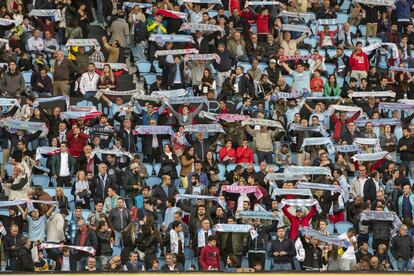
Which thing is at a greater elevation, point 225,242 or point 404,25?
point 404,25

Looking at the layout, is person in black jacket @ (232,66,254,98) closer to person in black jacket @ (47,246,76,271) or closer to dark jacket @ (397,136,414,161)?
dark jacket @ (397,136,414,161)

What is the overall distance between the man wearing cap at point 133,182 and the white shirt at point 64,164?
1.34 metres

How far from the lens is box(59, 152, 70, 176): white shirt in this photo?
36.2m

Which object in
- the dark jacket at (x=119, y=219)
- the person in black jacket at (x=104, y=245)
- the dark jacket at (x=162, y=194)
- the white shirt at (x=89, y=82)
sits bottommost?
the person in black jacket at (x=104, y=245)

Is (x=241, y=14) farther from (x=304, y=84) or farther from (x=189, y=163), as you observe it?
(x=189, y=163)

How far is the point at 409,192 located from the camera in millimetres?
36188

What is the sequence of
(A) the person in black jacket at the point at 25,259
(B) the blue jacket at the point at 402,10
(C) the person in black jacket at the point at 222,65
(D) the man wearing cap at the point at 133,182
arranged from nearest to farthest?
(A) the person in black jacket at the point at 25,259 → (D) the man wearing cap at the point at 133,182 → (C) the person in black jacket at the point at 222,65 → (B) the blue jacket at the point at 402,10

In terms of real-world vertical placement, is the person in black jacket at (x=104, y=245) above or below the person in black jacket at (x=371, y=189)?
below

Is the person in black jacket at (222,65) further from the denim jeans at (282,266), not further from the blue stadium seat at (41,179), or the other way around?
the denim jeans at (282,266)

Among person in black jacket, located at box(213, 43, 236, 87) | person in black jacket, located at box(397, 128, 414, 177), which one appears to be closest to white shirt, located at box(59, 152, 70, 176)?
person in black jacket, located at box(213, 43, 236, 87)

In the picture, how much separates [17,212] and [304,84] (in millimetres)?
8537

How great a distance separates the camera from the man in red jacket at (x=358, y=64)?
4103 cm

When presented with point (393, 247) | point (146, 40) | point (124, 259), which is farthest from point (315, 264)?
point (146, 40)

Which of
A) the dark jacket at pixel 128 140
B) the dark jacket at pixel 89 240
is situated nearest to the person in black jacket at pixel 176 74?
the dark jacket at pixel 128 140
